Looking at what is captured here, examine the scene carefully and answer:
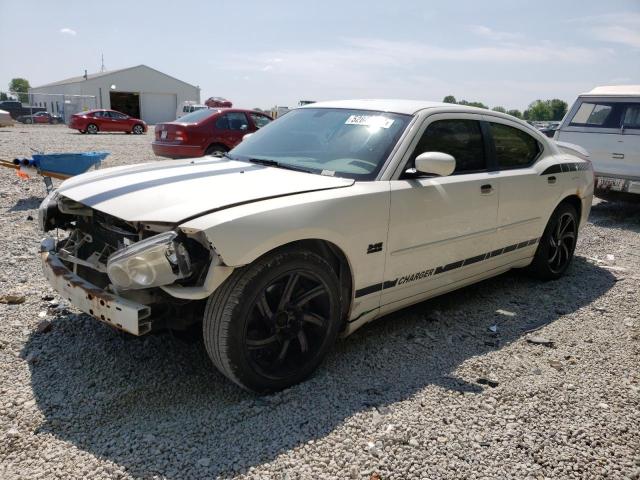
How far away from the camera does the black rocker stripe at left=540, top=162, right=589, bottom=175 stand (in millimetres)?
4793

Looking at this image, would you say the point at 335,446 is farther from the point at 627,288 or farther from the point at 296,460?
the point at 627,288

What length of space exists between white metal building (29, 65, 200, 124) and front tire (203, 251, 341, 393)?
153 feet

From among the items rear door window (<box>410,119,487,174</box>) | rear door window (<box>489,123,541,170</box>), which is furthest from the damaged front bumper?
rear door window (<box>489,123,541,170</box>)

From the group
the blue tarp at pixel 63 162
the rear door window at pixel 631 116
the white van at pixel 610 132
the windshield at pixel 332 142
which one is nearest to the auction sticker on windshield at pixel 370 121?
the windshield at pixel 332 142

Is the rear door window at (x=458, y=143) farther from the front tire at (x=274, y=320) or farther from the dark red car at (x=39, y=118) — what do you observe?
the dark red car at (x=39, y=118)

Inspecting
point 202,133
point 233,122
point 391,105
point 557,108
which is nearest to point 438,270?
point 391,105

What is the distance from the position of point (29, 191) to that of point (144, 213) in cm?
680

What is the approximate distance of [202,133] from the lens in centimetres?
1144

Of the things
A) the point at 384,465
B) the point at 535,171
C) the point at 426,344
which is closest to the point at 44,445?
the point at 384,465

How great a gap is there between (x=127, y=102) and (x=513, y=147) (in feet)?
161

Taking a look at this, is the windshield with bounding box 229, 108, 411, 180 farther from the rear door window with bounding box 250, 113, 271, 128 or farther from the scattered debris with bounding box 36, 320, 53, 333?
the rear door window with bounding box 250, 113, 271, 128

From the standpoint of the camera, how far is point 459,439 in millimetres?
2691

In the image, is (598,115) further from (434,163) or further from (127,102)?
(127,102)

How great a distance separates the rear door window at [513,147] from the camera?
4.37 metres
